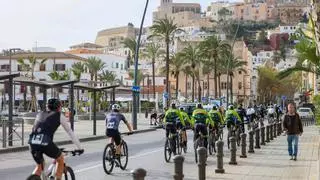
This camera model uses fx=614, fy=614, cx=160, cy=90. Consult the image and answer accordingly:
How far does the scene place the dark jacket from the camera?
59.6 ft

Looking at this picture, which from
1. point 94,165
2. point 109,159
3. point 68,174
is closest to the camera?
point 68,174

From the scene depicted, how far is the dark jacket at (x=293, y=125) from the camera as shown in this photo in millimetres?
18156

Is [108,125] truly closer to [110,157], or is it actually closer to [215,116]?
[110,157]

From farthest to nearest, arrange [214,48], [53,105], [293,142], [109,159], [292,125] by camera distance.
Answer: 1. [214,48]
2. [293,142]
3. [292,125]
4. [109,159]
5. [53,105]

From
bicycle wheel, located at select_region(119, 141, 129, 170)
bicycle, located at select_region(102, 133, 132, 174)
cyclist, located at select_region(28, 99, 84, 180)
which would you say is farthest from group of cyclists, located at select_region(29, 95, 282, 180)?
bicycle wheel, located at select_region(119, 141, 129, 170)

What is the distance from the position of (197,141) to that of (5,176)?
6.22m

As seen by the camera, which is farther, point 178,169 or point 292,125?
point 292,125

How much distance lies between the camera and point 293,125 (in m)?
18.2

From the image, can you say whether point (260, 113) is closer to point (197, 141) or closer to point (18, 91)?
point (197, 141)

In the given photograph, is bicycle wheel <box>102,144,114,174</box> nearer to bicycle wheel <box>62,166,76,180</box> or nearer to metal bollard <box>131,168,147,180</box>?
bicycle wheel <box>62,166,76,180</box>

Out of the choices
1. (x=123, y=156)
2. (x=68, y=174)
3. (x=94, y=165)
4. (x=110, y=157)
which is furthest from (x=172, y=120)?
(x=68, y=174)

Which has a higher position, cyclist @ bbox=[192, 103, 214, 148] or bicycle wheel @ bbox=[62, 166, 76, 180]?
cyclist @ bbox=[192, 103, 214, 148]

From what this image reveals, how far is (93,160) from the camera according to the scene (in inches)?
755

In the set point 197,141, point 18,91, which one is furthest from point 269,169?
point 18,91
